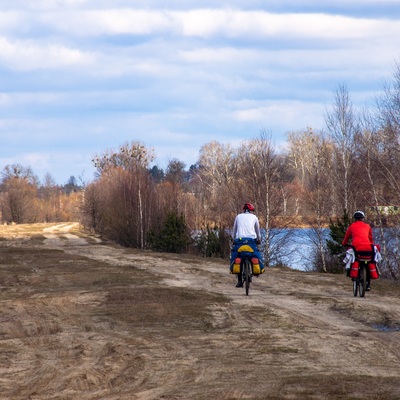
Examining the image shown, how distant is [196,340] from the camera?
12258 millimetres

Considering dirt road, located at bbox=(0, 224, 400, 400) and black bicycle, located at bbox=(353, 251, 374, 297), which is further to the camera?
black bicycle, located at bbox=(353, 251, 374, 297)

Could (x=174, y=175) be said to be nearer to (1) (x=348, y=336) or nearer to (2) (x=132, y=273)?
(2) (x=132, y=273)

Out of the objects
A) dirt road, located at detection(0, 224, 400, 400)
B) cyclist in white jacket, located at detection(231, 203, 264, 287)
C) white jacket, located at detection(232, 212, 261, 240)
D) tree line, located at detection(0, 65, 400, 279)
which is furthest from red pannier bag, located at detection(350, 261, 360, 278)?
tree line, located at detection(0, 65, 400, 279)

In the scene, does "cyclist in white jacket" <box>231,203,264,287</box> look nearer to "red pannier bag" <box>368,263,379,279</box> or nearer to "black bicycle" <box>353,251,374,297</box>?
"black bicycle" <box>353,251,374,297</box>

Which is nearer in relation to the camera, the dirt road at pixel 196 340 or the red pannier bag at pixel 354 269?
the dirt road at pixel 196 340

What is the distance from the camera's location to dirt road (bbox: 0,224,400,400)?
8703 mm

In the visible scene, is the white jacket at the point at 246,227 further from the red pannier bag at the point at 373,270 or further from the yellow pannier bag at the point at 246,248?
the red pannier bag at the point at 373,270

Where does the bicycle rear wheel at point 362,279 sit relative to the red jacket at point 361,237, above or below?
below

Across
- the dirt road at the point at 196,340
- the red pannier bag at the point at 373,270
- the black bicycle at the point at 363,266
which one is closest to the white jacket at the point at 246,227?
the dirt road at the point at 196,340

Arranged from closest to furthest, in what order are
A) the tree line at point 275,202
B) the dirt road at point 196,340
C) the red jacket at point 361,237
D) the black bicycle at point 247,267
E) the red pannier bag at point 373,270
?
the dirt road at point 196,340, the red jacket at point 361,237, the red pannier bag at point 373,270, the black bicycle at point 247,267, the tree line at point 275,202

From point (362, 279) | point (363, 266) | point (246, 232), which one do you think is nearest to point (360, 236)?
point (363, 266)

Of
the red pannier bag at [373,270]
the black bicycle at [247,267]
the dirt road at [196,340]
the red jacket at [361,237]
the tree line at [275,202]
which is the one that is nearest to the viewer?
the dirt road at [196,340]

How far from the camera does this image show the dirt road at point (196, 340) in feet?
28.6

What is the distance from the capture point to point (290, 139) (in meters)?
125
